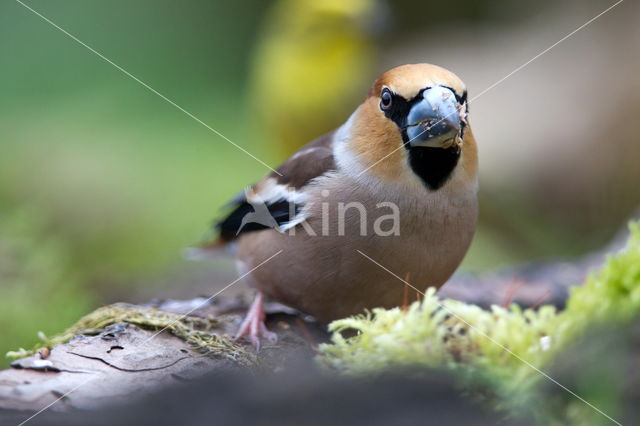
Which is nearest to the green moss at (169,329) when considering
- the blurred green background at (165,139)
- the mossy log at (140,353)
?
the mossy log at (140,353)

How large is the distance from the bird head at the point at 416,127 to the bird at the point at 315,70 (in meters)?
3.98

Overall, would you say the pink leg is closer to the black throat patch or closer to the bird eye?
the black throat patch

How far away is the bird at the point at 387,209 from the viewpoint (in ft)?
8.19

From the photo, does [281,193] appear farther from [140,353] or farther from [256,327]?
[140,353]

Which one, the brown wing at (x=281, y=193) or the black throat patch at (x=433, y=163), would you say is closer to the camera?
the black throat patch at (x=433, y=163)

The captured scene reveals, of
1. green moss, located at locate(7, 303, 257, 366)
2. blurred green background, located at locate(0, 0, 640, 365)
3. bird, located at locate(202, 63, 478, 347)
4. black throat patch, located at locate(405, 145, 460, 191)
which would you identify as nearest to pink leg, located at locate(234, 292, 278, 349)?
bird, located at locate(202, 63, 478, 347)

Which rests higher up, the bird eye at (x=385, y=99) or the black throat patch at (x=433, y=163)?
the bird eye at (x=385, y=99)

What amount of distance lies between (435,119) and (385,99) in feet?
1.02

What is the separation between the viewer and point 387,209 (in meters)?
2.58

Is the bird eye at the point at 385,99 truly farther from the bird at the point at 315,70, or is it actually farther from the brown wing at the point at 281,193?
the bird at the point at 315,70

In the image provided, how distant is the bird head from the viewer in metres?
2.40

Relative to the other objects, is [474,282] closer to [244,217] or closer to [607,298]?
[244,217]

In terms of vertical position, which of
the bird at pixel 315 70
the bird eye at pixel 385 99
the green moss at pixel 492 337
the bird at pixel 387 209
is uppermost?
the bird at pixel 315 70

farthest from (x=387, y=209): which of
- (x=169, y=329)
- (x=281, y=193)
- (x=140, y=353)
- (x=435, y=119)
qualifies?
(x=140, y=353)
